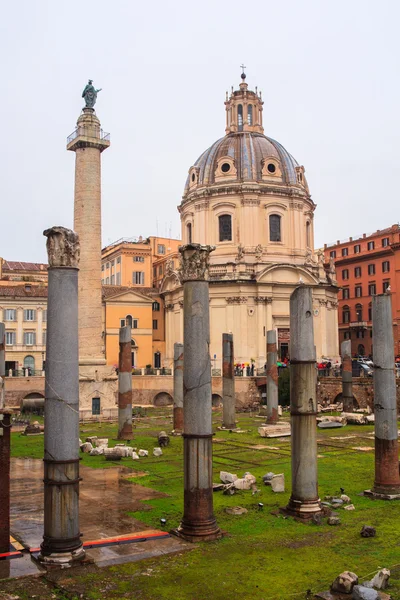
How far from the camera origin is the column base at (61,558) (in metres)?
10.3

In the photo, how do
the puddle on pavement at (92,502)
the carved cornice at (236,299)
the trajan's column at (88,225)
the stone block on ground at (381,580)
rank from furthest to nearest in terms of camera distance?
the carved cornice at (236,299), the trajan's column at (88,225), the puddle on pavement at (92,502), the stone block on ground at (381,580)

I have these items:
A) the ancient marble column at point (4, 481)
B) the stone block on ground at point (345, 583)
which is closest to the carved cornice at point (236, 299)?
the ancient marble column at point (4, 481)

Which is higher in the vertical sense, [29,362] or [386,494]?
Answer: [29,362]

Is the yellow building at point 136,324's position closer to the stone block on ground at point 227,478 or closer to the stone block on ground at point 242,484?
the stone block on ground at point 227,478

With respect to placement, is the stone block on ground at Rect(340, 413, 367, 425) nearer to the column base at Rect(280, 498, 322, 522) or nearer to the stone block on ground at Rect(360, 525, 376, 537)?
the column base at Rect(280, 498, 322, 522)

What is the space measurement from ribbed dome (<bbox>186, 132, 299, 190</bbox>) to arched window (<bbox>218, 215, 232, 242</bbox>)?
3.49 metres

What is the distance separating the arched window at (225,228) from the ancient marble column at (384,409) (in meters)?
41.9

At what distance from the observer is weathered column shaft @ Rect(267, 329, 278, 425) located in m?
32.2

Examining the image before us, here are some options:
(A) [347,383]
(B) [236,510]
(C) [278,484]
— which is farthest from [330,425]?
(B) [236,510]

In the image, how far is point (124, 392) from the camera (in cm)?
2848

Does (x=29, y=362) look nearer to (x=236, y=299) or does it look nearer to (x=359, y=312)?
(x=236, y=299)

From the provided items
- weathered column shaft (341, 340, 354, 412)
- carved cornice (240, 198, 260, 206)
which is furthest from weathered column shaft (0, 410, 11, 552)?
carved cornice (240, 198, 260, 206)

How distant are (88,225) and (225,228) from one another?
83.5 feet

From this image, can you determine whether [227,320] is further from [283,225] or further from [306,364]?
[306,364]
